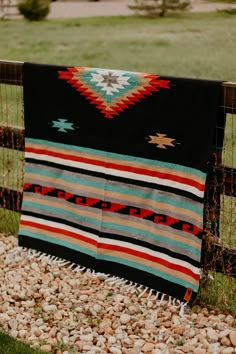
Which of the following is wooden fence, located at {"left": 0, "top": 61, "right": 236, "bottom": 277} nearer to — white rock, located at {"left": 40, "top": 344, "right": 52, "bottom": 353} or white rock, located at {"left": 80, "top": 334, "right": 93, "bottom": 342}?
white rock, located at {"left": 80, "top": 334, "right": 93, "bottom": 342}

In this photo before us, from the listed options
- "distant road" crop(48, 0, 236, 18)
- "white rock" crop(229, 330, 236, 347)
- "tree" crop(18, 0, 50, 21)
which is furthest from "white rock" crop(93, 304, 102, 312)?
"tree" crop(18, 0, 50, 21)

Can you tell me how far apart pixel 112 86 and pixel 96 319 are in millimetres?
1306

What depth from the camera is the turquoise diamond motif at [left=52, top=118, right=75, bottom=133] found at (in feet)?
12.8

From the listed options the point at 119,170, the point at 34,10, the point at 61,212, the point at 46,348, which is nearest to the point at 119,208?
the point at 119,170

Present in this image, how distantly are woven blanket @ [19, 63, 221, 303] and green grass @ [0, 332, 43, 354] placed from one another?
82 centimetres

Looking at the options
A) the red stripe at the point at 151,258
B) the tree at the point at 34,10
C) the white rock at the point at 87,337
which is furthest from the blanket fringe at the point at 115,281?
the tree at the point at 34,10

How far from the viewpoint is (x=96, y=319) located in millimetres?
3406

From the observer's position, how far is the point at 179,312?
11.3 ft

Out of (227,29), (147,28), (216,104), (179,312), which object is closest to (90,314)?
(179,312)

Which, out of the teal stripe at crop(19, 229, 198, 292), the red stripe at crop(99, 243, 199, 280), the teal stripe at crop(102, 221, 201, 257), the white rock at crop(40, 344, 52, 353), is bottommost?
the white rock at crop(40, 344, 52, 353)

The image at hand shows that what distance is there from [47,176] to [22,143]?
34 cm

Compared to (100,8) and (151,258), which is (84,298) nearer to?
(151,258)

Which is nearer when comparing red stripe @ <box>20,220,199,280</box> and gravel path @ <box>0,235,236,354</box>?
gravel path @ <box>0,235,236,354</box>

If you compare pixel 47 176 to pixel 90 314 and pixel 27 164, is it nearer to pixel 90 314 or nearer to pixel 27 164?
pixel 27 164
